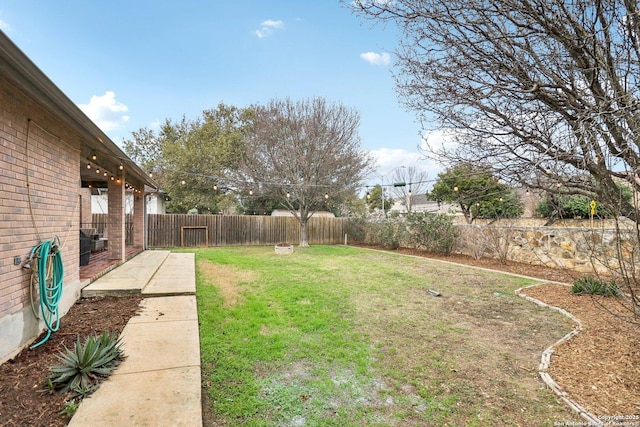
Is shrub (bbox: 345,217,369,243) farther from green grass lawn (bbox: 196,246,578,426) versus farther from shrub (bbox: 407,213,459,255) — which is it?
green grass lawn (bbox: 196,246,578,426)

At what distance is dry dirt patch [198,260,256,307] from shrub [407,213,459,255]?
22.2 ft

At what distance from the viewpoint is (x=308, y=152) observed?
44.0 feet

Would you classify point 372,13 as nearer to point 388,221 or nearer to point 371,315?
point 371,315

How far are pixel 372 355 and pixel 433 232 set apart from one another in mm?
8629

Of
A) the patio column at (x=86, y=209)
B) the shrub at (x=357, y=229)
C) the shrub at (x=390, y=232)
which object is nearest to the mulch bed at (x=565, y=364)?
the patio column at (x=86, y=209)

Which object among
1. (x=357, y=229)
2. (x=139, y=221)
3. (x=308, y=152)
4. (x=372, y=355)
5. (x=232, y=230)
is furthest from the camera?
(x=357, y=229)

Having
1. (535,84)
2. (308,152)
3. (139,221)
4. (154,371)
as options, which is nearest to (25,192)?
(154,371)

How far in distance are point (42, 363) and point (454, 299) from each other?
5.23 meters

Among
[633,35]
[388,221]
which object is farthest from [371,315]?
[388,221]

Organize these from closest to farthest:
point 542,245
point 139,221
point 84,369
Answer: point 84,369, point 542,245, point 139,221

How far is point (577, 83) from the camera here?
3000 millimetres

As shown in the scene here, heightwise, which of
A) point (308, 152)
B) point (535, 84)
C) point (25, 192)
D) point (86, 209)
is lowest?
point (25, 192)

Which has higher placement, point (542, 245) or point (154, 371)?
point (542, 245)

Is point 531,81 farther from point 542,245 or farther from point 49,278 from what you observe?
point 542,245
